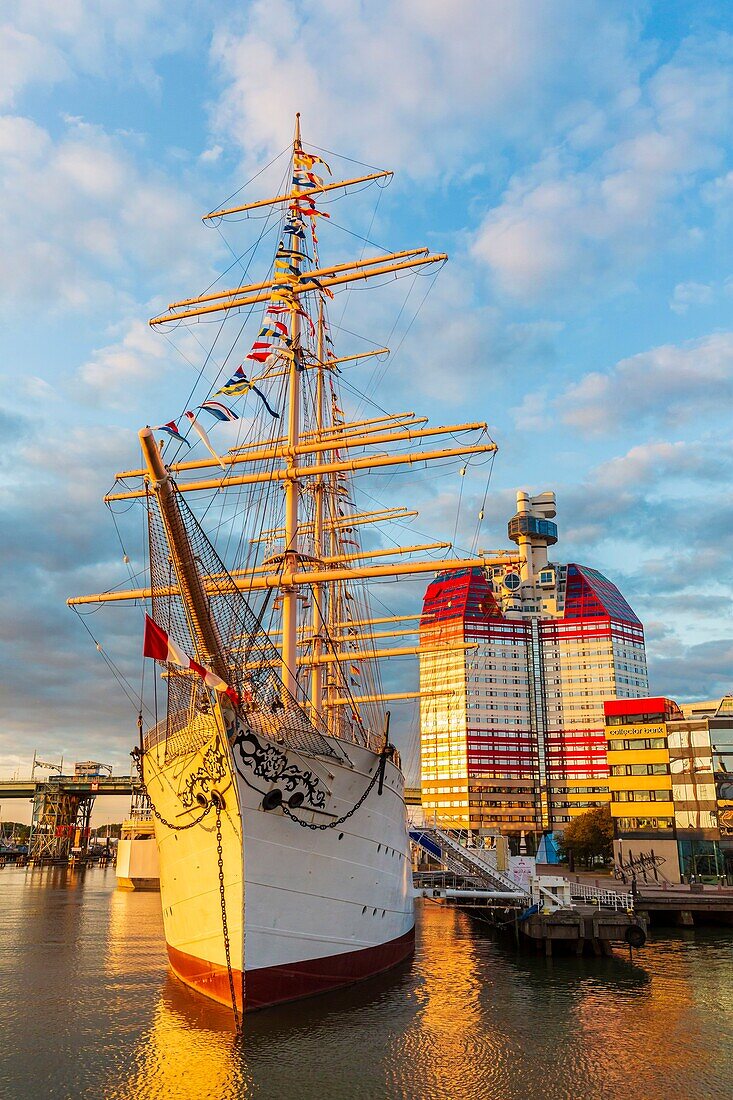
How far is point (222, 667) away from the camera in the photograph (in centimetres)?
1733

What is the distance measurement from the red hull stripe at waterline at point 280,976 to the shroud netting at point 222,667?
480 cm

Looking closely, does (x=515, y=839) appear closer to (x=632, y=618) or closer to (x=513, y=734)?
(x=513, y=734)

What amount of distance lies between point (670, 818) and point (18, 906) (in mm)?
41583

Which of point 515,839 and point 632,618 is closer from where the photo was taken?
point 515,839

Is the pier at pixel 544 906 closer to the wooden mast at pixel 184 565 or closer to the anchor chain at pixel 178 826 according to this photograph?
the anchor chain at pixel 178 826

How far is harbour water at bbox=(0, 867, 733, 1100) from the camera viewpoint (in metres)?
14.8

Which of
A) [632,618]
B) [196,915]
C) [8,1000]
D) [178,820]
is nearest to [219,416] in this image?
[178,820]

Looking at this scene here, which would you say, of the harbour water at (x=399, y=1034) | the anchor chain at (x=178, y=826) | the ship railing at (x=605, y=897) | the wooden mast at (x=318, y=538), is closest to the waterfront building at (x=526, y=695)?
the wooden mast at (x=318, y=538)

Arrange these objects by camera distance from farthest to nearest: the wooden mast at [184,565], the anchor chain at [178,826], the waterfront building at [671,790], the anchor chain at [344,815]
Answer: the waterfront building at [671,790] < the anchor chain at [178,826] < the anchor chain at [344,815] < the wooden mast at [184,565]

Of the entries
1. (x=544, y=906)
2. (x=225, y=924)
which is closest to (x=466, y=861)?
(x=544, y=906)

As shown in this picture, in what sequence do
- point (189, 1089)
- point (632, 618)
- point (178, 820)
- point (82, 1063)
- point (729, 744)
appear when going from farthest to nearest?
1. point (632, 618)
2. point (729, 744)
3. point (178, 820)
4. point (82, 1063)
5. point (189, 1089)

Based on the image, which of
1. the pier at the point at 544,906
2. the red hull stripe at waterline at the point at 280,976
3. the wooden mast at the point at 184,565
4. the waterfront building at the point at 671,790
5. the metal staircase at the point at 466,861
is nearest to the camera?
the wooden mast at the point at 184,565

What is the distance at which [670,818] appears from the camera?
50906mm

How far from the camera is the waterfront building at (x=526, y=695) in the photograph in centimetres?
11419
